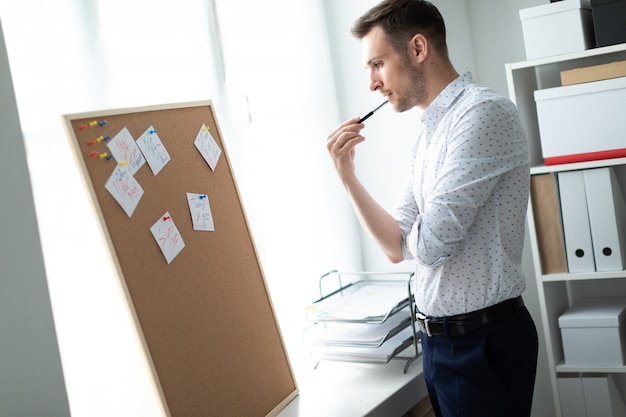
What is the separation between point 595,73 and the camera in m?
2.47

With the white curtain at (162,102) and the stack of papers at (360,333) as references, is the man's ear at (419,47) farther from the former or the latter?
the stack of papers at (360,333)

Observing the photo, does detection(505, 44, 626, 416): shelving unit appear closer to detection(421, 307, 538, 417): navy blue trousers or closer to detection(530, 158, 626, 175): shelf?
detection(530, 158, 626, 175): shelf

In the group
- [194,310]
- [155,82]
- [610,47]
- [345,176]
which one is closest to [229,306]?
[194,310]

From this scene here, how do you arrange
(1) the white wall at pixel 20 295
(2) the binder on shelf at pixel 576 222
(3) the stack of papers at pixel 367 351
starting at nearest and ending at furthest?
(1) the white wall at pixel 20 295 → (3) the stack of papers at pixel 367 351 → (2) the binder on shelf at pixel 576 222

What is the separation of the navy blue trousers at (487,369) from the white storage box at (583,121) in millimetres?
809

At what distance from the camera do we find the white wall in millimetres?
1491

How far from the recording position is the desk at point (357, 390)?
2053 mm

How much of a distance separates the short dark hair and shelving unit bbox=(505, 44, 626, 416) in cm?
70

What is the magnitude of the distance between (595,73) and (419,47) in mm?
839

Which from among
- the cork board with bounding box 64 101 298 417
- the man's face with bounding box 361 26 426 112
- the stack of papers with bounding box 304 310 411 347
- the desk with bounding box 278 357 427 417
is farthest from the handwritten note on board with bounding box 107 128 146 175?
the stack of papers with bounding box 304 310 411 347

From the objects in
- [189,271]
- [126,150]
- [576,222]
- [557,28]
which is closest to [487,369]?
[189,271]

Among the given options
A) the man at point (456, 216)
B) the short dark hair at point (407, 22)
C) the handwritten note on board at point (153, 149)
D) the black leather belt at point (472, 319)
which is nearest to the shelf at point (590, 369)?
the man at point (456, 216)

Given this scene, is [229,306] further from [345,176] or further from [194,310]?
[345,176]

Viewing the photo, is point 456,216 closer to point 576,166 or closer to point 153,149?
point 153,149
